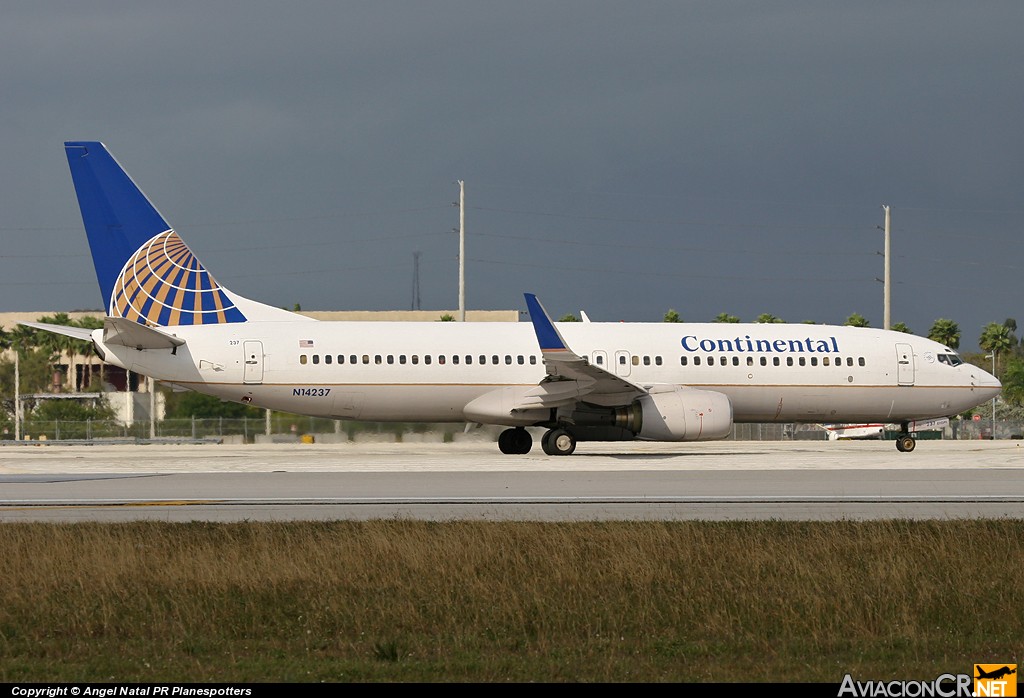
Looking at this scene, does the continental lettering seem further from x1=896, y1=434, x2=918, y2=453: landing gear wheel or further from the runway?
x1=896, y1=434, x2=918, y2=453: landing gear wheel

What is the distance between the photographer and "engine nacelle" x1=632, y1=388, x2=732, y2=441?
29.0m

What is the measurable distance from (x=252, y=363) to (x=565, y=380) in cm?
796

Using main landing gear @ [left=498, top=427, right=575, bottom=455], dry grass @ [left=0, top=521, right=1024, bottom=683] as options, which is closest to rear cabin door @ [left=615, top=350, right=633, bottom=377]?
main landing gear @ [left=498, top=427, right=575, bottom=455]

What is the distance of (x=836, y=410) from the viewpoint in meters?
33.6

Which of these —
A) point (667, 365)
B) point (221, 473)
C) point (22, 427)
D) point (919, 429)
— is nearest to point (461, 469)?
point (221, 473)

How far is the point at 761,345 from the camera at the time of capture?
33.1 meters

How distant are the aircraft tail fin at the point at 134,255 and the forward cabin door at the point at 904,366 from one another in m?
18.5

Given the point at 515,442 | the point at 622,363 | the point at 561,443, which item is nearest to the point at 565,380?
the point at 561,443

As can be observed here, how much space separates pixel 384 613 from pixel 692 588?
2.87m

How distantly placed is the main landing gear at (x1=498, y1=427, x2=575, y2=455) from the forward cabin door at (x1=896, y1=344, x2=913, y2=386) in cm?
1029

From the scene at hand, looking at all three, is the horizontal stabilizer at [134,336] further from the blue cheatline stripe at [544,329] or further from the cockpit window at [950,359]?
the cockpit window at [950,359]

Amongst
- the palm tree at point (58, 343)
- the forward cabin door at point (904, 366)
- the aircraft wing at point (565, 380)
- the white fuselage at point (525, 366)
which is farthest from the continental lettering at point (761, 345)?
the palm tree at point (58, 343)

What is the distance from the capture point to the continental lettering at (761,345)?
32719 mm

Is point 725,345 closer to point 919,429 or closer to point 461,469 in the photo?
point 461,469
